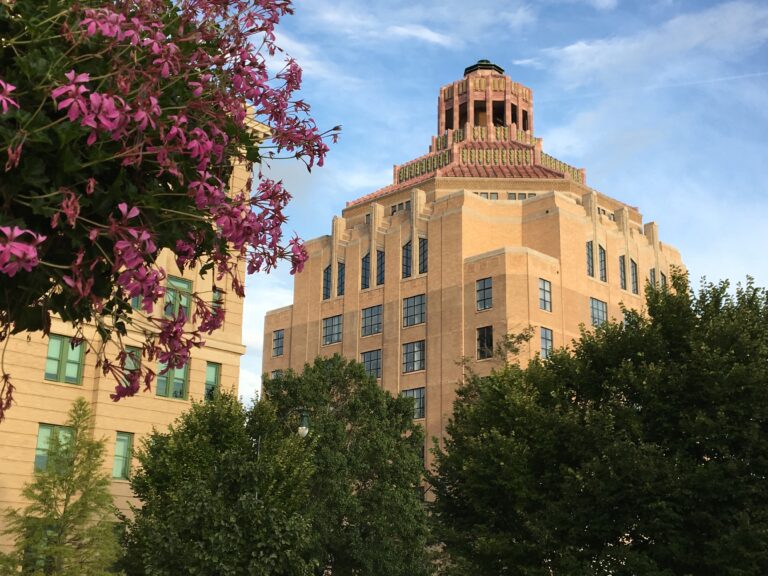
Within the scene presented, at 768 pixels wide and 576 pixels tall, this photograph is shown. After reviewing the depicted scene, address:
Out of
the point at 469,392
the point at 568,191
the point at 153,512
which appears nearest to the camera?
the point at 153,512

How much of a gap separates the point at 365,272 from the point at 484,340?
16.5m

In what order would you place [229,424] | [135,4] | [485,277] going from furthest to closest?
[485,277] → [229,424] → [135,4]

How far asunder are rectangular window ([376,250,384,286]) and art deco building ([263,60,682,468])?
0.12m

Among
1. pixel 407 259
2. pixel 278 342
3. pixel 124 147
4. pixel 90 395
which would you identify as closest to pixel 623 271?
pixel 407 259

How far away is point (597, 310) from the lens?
7531 centimetres

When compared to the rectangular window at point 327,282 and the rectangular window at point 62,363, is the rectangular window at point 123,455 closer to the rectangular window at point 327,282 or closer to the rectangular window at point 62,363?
the rectangular window at point 62,363

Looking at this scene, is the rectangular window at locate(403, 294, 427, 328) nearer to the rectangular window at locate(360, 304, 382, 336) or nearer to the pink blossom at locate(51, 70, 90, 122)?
the rectangular window at locate(360, 304, 382, 336)

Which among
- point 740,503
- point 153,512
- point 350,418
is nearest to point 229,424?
point 153,512

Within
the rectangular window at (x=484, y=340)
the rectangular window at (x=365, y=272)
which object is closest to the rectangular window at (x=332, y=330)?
the rectangular window at (x=365, y=272)

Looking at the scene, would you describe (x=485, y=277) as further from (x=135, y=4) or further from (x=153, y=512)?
(x=135, y=4)

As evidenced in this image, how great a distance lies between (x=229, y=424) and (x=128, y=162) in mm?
30329

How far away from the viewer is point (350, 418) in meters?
45.4

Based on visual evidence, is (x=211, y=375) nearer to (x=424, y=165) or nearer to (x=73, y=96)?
(x=73, y=96)

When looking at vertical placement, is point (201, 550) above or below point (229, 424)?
below
